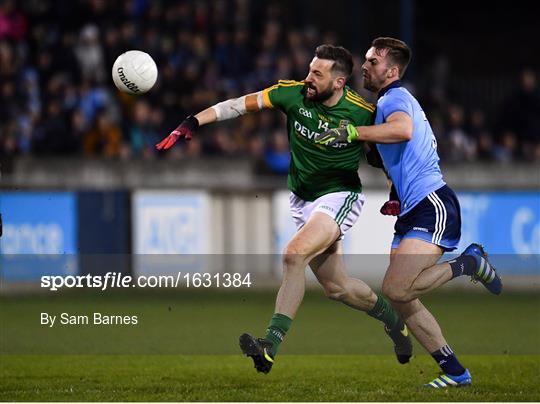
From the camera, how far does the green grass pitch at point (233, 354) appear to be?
928 centimetres

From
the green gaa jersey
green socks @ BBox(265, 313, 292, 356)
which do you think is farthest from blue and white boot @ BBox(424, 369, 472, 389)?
the green gaa jersey

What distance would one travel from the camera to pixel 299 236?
9.54 meters

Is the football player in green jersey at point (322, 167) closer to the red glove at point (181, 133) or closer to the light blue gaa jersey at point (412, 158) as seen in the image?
the red glove at point (181, 133)

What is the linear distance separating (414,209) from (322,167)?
0.92 m

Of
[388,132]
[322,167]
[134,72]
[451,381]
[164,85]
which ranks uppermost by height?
[134,72]

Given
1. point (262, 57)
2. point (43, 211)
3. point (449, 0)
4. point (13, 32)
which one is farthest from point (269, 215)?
point (449, 0)

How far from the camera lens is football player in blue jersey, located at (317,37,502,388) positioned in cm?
923

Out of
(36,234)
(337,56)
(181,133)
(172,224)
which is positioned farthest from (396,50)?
(36,234)

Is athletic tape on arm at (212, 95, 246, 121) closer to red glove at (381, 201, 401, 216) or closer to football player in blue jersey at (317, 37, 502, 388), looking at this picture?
football player in blue jersey at (317, 37, 502, 388)

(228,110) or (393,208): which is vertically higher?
(228,110)

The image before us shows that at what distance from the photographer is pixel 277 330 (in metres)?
9.20

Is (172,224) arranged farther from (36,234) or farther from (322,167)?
(322,167)

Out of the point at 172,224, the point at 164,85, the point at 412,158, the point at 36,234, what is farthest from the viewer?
the point at 164,85

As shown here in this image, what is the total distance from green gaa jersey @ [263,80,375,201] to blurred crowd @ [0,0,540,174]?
7483 millimetres
